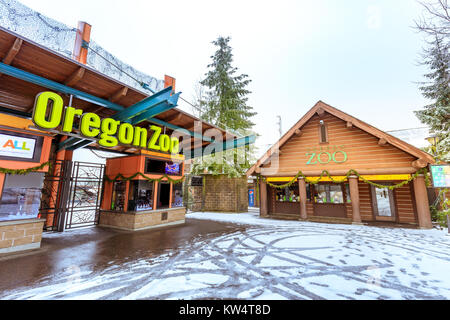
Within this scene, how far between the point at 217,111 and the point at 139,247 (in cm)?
1420

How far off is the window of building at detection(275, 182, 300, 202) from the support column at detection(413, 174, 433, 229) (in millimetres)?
6000

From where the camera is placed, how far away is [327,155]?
11.4 meters

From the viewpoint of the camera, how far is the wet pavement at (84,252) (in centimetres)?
399

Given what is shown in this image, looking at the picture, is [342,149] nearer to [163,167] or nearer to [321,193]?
[321,193]

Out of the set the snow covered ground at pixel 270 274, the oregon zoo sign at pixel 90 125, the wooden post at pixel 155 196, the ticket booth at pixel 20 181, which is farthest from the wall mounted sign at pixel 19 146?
the wooden post at pixel 155 196

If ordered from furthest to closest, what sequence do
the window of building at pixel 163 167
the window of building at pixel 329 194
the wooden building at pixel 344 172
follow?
1. the window of building at pixel 329 194
2. the wooden building at pixel 344 172
3. the window of building at pixel 163 167

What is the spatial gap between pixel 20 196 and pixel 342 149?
1436 centimetres

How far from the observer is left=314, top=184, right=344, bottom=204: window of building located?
12.1 meters

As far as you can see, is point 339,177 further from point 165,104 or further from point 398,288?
point 165,104

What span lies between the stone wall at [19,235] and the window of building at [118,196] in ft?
A: 11.3

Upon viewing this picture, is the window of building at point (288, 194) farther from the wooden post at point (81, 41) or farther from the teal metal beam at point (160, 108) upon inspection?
the wooden post at point (81, 41)

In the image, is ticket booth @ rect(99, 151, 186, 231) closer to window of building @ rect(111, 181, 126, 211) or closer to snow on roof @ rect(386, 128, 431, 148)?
window of building @ rect(111, 181, 126, 211)

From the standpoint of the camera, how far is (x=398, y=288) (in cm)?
341

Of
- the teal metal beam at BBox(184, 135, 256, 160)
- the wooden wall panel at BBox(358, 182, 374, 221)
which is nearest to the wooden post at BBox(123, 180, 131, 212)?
the teal metal beam at BBox(184, 135, 256, 160)
